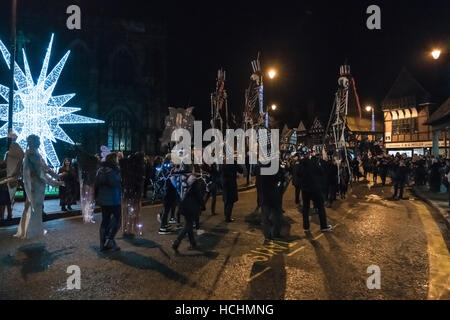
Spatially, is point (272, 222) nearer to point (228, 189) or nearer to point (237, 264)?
point (228, 189)

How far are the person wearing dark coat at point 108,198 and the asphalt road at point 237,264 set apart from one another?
0.32 m

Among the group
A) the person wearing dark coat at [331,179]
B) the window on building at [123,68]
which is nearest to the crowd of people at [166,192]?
the person wearing dark coat at [331,179]

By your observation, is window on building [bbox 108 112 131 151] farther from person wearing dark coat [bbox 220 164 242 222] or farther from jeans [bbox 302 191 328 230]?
jeans [bbox 302 191 328 230]

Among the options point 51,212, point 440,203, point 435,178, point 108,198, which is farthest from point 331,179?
point 51,212

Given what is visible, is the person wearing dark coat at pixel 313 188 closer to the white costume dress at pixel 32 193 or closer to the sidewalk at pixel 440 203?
the sidewalk at pixel 440 203

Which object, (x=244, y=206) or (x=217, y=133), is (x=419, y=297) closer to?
(x=244, y=206)

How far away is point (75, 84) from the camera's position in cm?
3033

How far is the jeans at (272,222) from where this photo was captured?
7836 mm

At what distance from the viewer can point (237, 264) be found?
→ 6004 mm

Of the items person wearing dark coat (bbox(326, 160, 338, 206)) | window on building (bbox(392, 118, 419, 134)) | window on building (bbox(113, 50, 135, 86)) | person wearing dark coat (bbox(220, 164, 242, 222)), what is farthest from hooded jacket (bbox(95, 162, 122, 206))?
window on building (bbox(392, 118, 419, 134))

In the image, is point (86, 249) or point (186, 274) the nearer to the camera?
point (186, 274)
